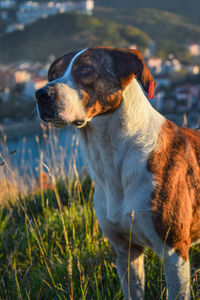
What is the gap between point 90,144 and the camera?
1988mm

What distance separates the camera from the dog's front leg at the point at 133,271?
7.15ft

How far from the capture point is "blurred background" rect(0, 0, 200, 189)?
133 ft

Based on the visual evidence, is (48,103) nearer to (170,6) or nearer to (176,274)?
(176,274)

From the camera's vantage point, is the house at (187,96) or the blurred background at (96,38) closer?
the house at (187,96)

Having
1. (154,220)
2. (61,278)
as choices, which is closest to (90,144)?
(154,220)

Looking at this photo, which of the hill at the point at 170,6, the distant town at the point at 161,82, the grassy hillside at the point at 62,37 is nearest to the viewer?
the distant town at the point at 161,82

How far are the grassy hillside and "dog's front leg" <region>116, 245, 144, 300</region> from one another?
5618cm

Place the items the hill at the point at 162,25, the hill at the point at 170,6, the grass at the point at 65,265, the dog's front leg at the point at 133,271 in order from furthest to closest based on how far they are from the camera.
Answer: the hill at the point at 170,6, the hill at the point at 162,25, the grass at the point at 65,265, the dog's front leg at the point at 133,271

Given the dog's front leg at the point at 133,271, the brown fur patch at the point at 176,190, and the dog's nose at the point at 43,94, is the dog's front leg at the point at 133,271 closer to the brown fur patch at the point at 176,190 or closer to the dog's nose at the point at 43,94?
the brown fur patch at the point at 176,190

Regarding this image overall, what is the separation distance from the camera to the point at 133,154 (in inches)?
73.7

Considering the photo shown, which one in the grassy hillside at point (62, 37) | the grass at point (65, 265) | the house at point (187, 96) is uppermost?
the grass at point (65, 265)

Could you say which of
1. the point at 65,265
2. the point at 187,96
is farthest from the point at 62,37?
the point at 65,265

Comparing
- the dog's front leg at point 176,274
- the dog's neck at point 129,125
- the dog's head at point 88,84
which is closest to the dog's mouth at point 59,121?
the dog's head at point 88,84

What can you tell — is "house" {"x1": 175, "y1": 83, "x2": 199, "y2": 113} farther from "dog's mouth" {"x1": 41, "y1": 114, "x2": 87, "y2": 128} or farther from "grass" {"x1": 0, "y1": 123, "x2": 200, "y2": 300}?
"dog's mouth" {"x1": 41, "y1": 114, "x2": 87, "y2": 128}
